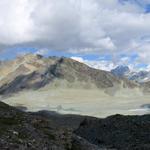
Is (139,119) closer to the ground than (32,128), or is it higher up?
higher up

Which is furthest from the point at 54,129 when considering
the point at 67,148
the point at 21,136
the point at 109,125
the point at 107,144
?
the point at 109,125

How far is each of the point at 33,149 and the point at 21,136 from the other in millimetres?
1238

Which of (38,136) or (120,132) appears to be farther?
(120,132)

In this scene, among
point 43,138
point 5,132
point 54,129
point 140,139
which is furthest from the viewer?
point 140,139

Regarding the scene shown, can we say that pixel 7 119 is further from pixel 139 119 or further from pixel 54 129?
pixel 139 119

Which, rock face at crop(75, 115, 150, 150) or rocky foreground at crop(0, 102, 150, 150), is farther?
rock face at crop(75, 115, 150, 150)

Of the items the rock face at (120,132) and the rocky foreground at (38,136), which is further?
the rock face at (120,132)

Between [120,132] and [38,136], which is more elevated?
[120,132]

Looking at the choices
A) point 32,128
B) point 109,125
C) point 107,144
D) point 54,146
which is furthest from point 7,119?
point 109,125

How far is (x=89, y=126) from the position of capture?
165 feet

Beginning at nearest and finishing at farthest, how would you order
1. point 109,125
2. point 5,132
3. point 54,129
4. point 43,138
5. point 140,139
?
point 5,132, point 43,138, point 54,129, point 140,139, point 109,125

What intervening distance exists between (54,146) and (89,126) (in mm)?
26641

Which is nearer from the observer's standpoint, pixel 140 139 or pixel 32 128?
pixel 32 128

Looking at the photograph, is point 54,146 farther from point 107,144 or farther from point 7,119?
point 107,144
